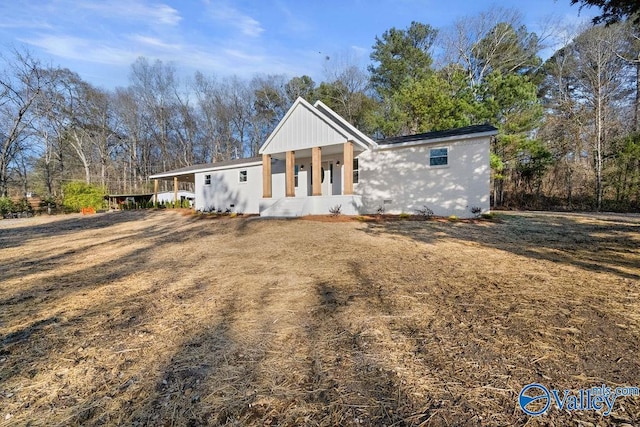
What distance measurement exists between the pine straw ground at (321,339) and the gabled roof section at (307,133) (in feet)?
26.9

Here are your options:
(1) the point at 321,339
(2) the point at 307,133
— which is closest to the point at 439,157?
(2) the point at 307,133

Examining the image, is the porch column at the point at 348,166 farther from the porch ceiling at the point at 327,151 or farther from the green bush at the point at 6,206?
the green bush at the point at 6,206

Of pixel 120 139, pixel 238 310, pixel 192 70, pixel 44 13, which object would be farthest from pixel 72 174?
pixel 238 310

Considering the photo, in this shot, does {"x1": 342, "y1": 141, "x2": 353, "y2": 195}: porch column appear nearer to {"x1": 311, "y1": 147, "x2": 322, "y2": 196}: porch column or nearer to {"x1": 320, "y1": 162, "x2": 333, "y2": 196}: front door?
{"x1": 311, "y1": 147, "x2": 322, "y2": 196}: porch column

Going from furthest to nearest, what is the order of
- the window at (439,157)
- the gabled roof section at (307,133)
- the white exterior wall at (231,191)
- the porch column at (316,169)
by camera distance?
the white exterior wall at (231,191) → the porch column at (316,169) → the gabled roof section at (307,133) → the window at (439,157)

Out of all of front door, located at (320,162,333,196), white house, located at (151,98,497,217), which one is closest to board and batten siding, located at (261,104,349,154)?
white house, located at (151,98,497,217)

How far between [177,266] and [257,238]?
254cm

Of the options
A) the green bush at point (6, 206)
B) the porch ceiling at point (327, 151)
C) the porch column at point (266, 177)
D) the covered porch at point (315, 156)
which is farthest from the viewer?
the green bush at point (6, 206)

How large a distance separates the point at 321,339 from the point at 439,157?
1082 cm

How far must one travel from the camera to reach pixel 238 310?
3098mm

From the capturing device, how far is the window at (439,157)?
37.4ft

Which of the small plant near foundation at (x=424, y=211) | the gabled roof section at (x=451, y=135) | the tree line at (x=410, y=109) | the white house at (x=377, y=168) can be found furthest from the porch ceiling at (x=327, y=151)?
the tree line at (x=410, y=109)

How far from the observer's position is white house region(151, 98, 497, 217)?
11023mm

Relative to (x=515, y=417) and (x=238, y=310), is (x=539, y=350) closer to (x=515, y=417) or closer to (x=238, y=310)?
(x=515, y=417)
